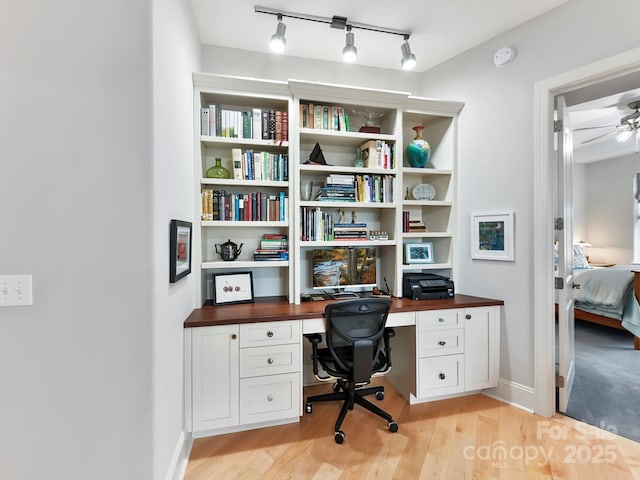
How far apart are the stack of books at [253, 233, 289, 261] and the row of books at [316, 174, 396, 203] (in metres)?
0.46

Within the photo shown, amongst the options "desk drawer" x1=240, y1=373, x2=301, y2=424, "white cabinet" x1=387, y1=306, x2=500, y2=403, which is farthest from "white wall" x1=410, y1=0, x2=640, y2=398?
"desk drawer" x1=240, y1=373, x2=301, y2=424

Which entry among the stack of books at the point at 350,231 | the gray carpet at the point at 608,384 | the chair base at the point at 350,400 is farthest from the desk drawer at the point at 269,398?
the gray carpet at the point at 608,384

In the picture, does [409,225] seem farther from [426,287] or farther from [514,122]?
[514,122]

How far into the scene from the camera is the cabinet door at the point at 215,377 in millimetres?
1816

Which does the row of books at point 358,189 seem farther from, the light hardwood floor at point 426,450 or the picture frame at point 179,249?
the light hardwood floor at point 426,450

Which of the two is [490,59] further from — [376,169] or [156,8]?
[156,8]

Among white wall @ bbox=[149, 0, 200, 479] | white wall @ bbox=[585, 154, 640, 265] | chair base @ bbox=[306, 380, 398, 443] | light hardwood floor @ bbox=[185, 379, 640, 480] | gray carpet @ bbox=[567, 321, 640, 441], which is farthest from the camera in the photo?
white wall @ bbox=[585, 154, 640, 265]

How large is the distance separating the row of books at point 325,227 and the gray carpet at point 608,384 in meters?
2.04

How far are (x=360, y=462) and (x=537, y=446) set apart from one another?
3.63ft

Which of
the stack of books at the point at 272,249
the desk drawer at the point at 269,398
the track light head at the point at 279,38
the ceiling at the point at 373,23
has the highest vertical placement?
the ceiling at the point at 373,23

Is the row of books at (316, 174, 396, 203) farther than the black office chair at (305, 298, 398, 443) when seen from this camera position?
Yes

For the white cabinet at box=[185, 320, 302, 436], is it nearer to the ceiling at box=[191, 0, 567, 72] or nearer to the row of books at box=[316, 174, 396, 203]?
the row of books at box=[316, 174, 396, 203]

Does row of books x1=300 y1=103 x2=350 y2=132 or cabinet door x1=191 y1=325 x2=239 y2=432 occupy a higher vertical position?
row of books x1=300 y1=103 x2=350 y2=132

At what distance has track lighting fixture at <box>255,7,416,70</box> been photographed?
80.6 inches
